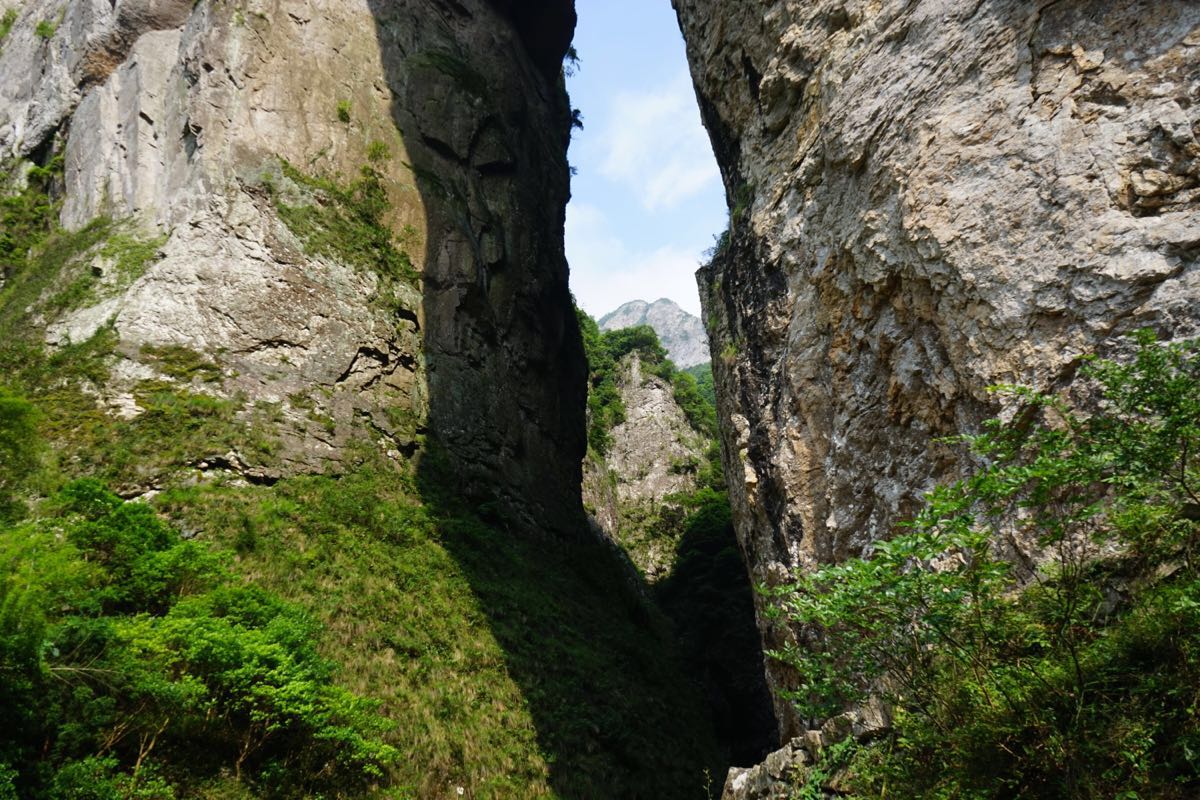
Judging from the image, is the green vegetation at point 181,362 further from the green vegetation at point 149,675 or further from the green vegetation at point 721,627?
the green vegetation at point 721,627

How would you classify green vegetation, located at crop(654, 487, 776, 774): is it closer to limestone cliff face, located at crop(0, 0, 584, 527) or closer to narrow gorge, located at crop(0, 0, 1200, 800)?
narrow gorge, located at crop(0, 0, 1200, 800)

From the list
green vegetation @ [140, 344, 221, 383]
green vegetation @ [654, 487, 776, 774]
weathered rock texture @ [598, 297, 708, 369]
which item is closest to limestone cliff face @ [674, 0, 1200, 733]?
green vegetation @ [654, 487, 776, 774]

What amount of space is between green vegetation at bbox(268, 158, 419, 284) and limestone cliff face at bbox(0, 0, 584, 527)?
0.25ft

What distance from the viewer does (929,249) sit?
7.81 m

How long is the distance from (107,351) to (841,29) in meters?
16.0

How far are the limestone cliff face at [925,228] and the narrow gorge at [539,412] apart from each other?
0.18 feet

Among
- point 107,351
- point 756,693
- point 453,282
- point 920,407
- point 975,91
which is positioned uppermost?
point 453,282

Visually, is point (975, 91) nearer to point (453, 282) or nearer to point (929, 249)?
point (929, 249)

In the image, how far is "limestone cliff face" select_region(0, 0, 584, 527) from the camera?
15.8 metres

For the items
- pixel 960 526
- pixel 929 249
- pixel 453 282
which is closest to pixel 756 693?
pixel 453 282

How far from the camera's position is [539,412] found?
2305cm

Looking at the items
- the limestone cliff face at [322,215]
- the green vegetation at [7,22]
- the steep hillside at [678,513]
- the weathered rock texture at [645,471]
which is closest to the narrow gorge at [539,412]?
the limestone cliff face at [322,215]

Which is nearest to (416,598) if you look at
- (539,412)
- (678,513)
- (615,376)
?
(539,412)

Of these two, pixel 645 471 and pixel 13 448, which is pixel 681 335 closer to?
pixel 645 471
